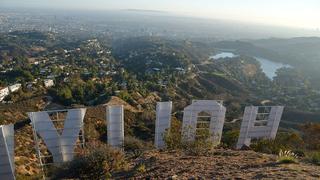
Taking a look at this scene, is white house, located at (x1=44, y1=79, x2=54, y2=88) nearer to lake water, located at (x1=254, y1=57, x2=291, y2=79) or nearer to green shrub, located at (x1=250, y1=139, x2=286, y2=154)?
green shrub, located at (x1=250, y1=139, x2=286, y2=154)

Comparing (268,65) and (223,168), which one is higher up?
(223,168)

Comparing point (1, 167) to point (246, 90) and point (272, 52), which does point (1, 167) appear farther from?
point (272, 52)

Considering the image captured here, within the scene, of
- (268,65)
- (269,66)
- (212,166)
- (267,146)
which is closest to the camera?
(212,166)

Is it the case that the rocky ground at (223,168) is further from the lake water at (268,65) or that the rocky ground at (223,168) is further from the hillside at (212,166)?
the lake water at (268,65)

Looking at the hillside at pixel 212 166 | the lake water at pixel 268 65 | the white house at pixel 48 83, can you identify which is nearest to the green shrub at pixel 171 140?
the hillside at pixel 212 166

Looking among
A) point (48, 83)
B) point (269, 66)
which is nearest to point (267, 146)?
point (48, 83)

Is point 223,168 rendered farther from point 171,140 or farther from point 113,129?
point 113,129
